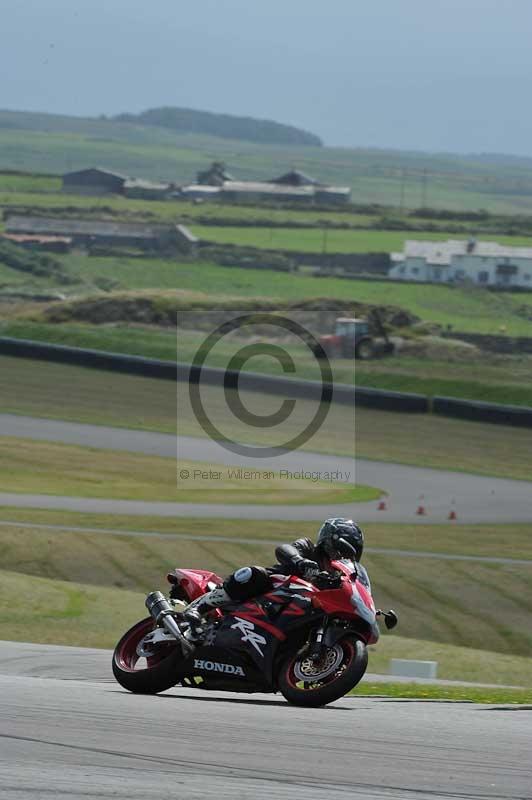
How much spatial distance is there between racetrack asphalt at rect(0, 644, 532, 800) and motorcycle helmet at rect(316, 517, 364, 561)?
119 cm

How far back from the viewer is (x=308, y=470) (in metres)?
43.4

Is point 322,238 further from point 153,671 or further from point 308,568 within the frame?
point 308,568

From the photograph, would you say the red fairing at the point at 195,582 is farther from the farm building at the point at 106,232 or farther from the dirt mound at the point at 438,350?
the farm building at the point at 106,232

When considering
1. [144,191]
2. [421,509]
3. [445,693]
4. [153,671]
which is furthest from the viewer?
[144,191]

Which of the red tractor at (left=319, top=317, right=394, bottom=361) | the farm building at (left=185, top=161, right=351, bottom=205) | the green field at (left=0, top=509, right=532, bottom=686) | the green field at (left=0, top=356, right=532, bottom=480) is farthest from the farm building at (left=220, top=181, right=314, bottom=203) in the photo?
the green field at (left=0, top=509, right=532, bottom=686)

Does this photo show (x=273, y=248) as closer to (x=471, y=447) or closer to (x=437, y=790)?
(x=471, y=447)

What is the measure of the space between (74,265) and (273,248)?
64.3ft

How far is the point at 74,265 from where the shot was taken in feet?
356

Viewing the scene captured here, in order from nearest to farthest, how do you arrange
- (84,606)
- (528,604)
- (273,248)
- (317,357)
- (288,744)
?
1. (288,744)
2. (84,606)
3. (528,604)
4. (317,357)
5. (273,248)

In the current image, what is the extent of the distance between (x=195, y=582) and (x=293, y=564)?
3.90ft

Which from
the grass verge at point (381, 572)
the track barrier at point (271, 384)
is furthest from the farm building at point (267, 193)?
the grass verge at point (381, 572)

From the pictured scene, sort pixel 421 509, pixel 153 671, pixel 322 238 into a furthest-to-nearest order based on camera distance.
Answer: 1. pixel 322 238
2. pixel 421 509
3. pixel 153 671

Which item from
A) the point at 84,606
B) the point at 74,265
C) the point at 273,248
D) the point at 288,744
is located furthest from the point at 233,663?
the point at 273,248

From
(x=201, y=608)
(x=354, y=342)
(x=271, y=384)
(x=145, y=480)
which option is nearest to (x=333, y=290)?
(x=354, y=342)
